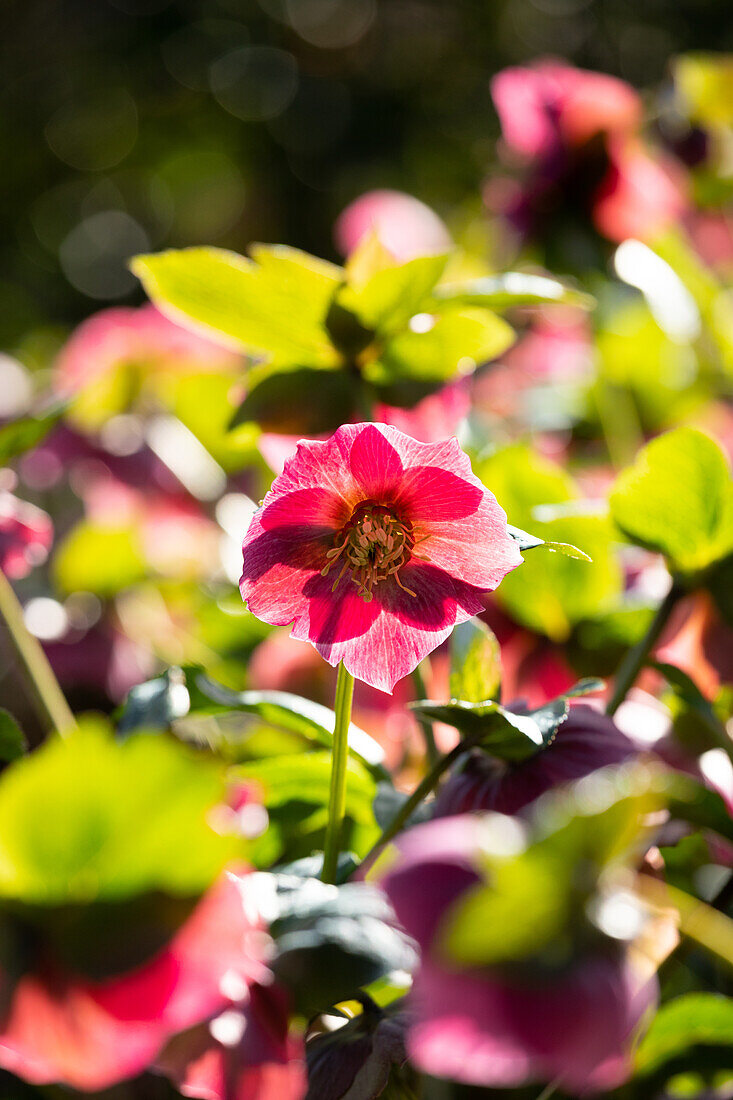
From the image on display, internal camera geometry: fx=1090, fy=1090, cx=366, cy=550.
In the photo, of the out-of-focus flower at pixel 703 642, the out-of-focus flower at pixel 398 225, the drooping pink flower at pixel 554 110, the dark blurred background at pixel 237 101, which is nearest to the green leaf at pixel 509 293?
the out-of-focus flower at pixel 703 642

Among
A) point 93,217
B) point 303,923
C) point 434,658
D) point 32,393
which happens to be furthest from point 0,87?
point 303,923

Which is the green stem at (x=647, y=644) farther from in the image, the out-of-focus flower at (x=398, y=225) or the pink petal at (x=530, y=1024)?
the out-of-focus flower at (x=398, y=225)

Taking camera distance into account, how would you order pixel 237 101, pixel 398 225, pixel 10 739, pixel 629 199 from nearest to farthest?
pixel 10 739, pixel 629 199, pixel 398 225, pixel 237 101

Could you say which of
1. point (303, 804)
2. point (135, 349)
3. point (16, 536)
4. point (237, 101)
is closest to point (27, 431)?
point (16, 536)

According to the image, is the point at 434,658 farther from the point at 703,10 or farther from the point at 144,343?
the point at 703,10

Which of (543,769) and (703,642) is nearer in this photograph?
(543,769)

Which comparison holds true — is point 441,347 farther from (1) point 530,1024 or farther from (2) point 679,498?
(1) point 530,1024
